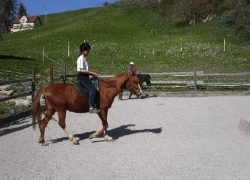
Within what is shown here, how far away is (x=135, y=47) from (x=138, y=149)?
38.4 metres

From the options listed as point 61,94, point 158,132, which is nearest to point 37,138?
point 61,94

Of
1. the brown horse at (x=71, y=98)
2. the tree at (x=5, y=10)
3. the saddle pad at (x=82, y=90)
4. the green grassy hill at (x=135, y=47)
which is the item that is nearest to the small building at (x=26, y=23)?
the tree at (x=5, y=10)

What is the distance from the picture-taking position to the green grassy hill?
3572 centimetres

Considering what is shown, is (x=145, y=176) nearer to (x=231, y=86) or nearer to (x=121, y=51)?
(x=231, y=86)

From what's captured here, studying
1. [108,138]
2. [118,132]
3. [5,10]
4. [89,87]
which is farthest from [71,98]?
[5,10]

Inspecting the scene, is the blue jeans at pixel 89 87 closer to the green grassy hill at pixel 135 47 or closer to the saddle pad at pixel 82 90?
the saddle pad at pixel 82 90

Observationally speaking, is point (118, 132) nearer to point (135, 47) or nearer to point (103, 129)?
point (103, 129)

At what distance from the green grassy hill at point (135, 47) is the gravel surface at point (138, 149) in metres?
17.2

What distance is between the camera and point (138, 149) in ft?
33.9

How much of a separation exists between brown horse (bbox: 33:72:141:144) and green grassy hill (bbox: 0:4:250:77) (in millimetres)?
20333

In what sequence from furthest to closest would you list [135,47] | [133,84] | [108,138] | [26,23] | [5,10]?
[26,23], [5,10], [135,47], [133,84], [108,138]

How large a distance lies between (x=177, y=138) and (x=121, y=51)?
114 ft

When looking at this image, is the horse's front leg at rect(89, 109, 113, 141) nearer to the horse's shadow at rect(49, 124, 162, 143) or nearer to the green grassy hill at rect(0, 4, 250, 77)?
the horse's shadow at rect(49, 124, 162, 143)

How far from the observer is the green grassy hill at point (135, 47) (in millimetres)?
35719
